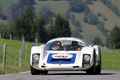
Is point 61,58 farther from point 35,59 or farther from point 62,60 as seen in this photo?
point 35,59

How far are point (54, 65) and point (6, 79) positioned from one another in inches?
116

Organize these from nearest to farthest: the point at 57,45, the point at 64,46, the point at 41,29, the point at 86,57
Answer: the point at 86,57, the point at 57,45, the point at 64,46, the point at 41,29

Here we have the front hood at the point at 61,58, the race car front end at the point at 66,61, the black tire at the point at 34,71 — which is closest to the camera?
the race car front end at the point at 66,61

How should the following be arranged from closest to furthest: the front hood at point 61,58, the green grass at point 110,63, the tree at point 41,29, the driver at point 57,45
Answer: the front hood at point 61,58, the driver at point 57,45, the green grass at point 110,63, the tree at point 41,29

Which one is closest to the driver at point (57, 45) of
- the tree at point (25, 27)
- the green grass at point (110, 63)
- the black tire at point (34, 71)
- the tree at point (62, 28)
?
the black tire at point (34, 71)

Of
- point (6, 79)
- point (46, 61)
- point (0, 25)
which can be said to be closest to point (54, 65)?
point (46, 61)

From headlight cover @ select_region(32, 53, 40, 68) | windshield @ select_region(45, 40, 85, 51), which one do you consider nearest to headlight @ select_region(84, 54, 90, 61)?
windshield @ select_region(45, 40, 85, 51)

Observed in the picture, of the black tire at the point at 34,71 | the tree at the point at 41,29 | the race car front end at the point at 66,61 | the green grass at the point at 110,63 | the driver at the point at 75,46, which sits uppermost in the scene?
the tree at the point at 41,29

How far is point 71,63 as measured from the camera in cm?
1472

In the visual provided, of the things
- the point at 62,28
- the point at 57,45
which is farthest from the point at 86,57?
the point at 62,28

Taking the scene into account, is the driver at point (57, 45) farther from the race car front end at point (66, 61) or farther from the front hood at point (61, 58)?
the front hood at point (61, 58)

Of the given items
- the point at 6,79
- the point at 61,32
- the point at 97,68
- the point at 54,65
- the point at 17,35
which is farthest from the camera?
the point at 61,32

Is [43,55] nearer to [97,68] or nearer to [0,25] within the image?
[97,68]

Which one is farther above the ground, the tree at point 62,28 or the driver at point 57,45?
the tree at point 62,28
